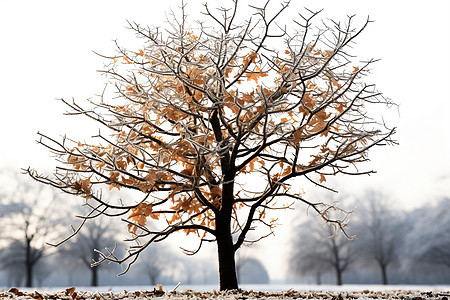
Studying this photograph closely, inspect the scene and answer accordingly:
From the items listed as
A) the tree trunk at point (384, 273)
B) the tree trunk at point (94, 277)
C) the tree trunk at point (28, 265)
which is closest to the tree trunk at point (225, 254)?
the tree trunk at point (94, 277)

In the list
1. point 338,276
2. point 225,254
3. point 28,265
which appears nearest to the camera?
point 225,254

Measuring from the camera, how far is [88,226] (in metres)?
20.3

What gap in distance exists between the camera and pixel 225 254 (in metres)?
5.27

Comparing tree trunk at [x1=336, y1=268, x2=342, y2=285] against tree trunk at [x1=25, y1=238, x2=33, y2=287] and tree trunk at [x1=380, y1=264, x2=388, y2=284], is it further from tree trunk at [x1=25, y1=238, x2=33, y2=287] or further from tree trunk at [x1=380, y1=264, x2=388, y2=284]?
tree trunk at [x1=25, y1=238, x2=33, y2=287]

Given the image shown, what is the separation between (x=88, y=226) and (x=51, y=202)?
2.34 m

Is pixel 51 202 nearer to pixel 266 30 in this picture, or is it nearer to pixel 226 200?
pixel 226 200

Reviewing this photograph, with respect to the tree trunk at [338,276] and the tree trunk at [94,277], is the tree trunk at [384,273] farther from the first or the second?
the tree trunk at [94,277]

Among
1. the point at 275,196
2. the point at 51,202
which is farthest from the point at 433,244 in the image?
the point at 51,202

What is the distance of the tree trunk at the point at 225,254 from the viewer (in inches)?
205

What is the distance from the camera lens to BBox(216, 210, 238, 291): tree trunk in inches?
205

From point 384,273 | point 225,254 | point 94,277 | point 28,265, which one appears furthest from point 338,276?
point 225,254

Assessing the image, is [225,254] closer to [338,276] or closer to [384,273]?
[338,276]

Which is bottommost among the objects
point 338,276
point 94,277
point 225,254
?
point 338,276

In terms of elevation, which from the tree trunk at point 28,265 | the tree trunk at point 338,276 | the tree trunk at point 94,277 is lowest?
the tree trunk at point 338,276
